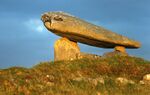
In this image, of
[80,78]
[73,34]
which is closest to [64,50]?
[73,34]

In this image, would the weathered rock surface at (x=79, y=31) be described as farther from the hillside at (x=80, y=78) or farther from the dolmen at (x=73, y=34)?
the hillside at (x=80, y=78)

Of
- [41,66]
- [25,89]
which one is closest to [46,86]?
[25,89]

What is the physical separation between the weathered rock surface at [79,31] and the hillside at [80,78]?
5740mm

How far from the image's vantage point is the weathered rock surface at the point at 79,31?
1415 inches

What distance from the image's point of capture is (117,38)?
126 ft

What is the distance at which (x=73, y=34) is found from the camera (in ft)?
119

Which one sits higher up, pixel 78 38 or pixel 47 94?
pixel 78 38

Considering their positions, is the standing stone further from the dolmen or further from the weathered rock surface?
the weathered rock surface

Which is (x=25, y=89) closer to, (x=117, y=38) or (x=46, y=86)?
(x=46, y=86)

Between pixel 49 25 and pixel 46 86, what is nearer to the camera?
pixel 46 86

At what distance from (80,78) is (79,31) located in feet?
43.5

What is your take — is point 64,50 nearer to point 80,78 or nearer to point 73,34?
point 73,34

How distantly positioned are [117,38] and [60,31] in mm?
5399

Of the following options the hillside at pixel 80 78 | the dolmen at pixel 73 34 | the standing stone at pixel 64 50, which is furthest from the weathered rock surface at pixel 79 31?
the hillside at pixel 80 78
